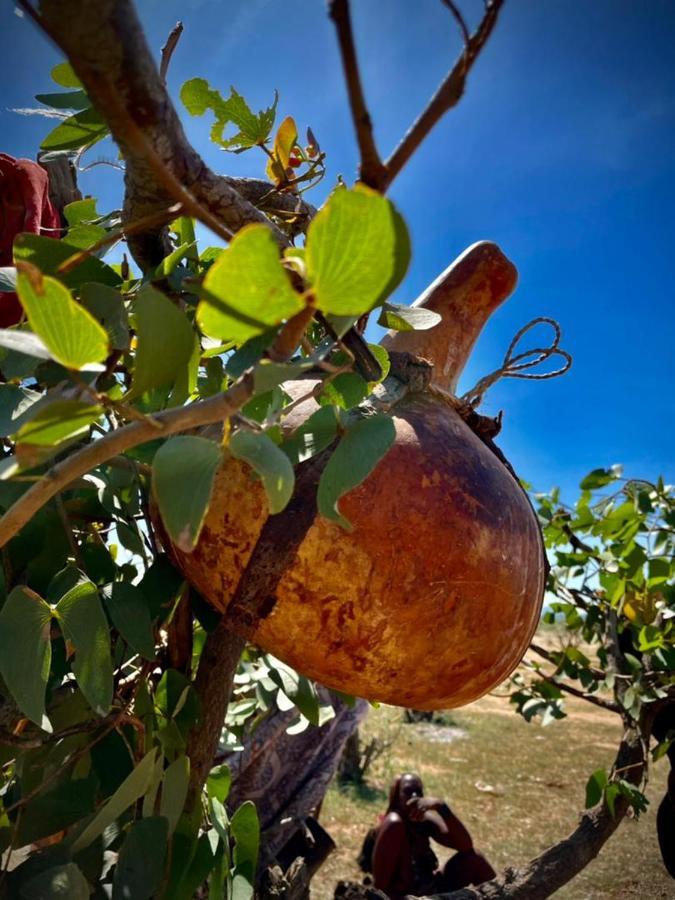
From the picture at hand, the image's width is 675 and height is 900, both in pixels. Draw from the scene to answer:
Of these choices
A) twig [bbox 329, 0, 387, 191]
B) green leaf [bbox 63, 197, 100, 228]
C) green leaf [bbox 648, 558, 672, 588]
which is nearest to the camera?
twig [bbox 329, 0, 387, 191]

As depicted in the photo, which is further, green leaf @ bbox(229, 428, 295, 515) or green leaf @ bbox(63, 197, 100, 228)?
green leaf @ bbox(63, 197, 100, 228)

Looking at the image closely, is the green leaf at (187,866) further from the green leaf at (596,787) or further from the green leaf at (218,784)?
the green leaf at (596,787)

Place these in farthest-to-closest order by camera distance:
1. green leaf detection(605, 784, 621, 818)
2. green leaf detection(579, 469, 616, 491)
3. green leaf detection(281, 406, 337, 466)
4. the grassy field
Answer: the grassy field
green leaf detection(579, 469, 616, 491)
green leaf detection(605, 784, 621, 818)
green leaf detection(281, 406, 337, 466)

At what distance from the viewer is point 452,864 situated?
8.15ft

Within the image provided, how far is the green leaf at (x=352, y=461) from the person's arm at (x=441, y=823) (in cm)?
262

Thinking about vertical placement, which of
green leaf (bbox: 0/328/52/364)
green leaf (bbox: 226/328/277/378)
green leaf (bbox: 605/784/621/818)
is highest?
green leaf (bbox: 226/328/277/378)

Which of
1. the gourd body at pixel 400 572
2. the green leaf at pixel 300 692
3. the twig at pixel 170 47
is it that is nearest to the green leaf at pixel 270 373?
the gourd body at pixel 400 572

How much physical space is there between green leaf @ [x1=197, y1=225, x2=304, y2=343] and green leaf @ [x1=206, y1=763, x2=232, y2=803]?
529mm

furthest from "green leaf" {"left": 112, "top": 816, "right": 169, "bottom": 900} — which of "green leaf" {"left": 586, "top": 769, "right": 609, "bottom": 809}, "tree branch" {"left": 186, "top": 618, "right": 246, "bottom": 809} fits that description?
"green leaf" {"left": 586, "top": 769, "right": 609, "bottom": 809}

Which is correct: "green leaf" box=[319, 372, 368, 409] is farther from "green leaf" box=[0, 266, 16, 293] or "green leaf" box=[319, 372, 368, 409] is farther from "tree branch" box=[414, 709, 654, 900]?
"tree branch" box=[414, 709, 654, 900]

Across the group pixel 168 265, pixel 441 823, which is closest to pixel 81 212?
pixel 168 265

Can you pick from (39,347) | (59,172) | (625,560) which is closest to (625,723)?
(625,560)

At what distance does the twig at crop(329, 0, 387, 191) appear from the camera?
184 mm

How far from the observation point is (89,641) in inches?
15.5
